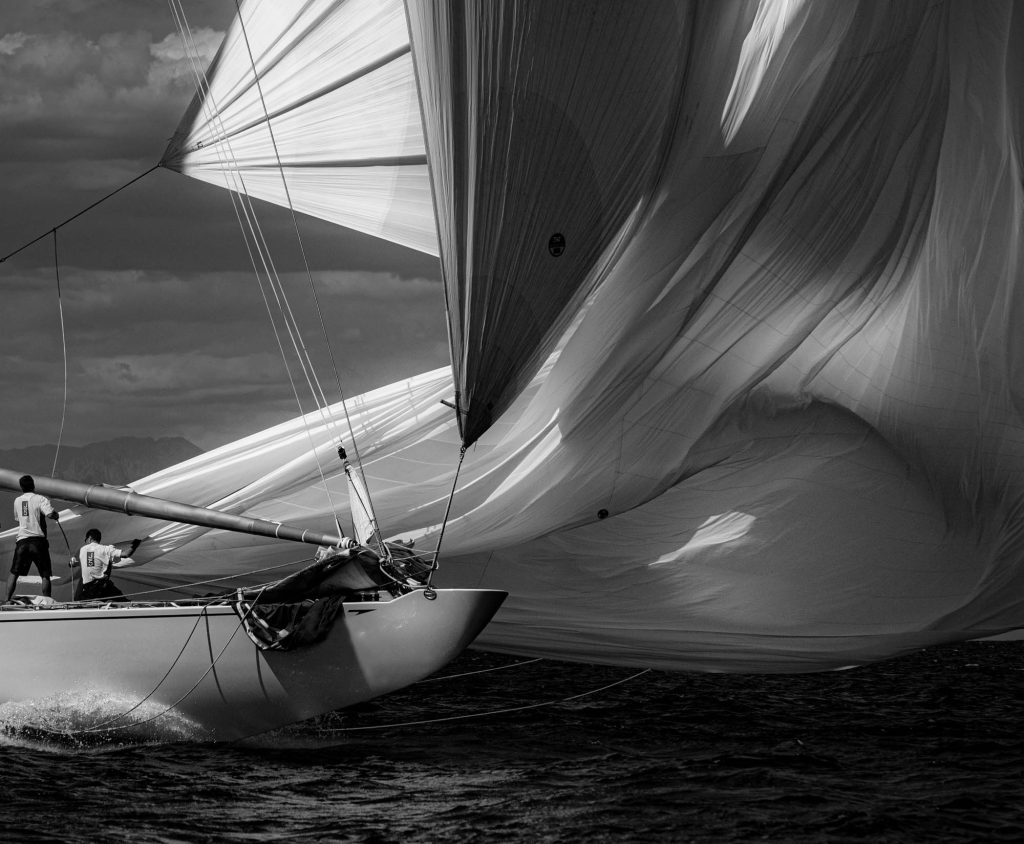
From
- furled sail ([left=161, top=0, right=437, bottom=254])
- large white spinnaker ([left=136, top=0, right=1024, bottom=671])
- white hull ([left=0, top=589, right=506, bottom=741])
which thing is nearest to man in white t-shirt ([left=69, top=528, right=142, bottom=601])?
white hull ([left=0, top=589, right=506, bottom=741])

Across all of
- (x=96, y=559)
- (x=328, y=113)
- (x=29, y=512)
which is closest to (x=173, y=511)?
(x=96, y=559)

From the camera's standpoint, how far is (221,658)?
40.9 ft

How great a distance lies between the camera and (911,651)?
14039 millimetres

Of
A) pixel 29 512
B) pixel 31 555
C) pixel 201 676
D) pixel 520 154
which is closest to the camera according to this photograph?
pixel 520 154

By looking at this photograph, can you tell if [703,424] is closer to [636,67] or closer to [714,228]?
[714,228]

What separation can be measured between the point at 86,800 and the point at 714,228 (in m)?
7.98

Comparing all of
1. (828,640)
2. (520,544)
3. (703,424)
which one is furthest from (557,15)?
(828,640)

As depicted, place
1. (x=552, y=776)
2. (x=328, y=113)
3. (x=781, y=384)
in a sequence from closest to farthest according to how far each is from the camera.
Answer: (x=552, y=776) < (x=781, y=384) < (x=328, y=113)

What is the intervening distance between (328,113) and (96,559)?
22.3 feet

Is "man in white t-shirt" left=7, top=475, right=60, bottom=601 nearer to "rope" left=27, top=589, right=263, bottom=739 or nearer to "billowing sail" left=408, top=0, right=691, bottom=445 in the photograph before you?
"rope" left=27, top=589, right=263, bottom=739

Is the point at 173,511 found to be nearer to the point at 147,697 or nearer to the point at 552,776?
the point at 147,697

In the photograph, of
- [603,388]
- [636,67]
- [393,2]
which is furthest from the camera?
[393,2]

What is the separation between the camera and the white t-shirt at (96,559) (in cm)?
A: 1498

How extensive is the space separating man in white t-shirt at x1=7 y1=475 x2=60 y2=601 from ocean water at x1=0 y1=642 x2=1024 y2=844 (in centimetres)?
194
